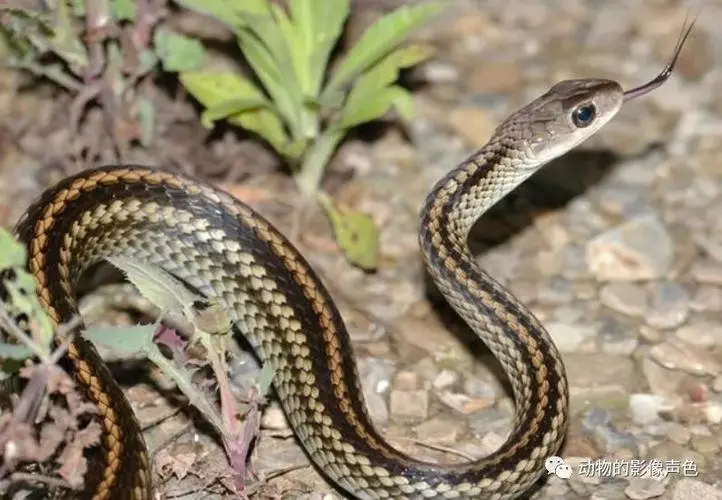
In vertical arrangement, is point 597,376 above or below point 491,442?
above

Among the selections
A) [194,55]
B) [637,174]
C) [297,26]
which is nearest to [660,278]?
[637,174]

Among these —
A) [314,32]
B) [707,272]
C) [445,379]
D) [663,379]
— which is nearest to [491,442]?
[445,379]

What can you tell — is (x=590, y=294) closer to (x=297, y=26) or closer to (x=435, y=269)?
(x=435, y=269)

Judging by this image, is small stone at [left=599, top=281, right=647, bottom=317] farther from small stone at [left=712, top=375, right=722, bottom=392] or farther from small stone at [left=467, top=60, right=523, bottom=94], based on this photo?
small stone at [left=467, top=60, right=523, bottom=94]

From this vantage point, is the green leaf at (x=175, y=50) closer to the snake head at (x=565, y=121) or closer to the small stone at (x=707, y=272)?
the snake head at (x=565, y=121)

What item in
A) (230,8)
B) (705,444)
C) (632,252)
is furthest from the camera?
(632,252)

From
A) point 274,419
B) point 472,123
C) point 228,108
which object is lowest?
point 274,419

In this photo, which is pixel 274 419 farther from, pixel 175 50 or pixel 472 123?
pixel 472 123
